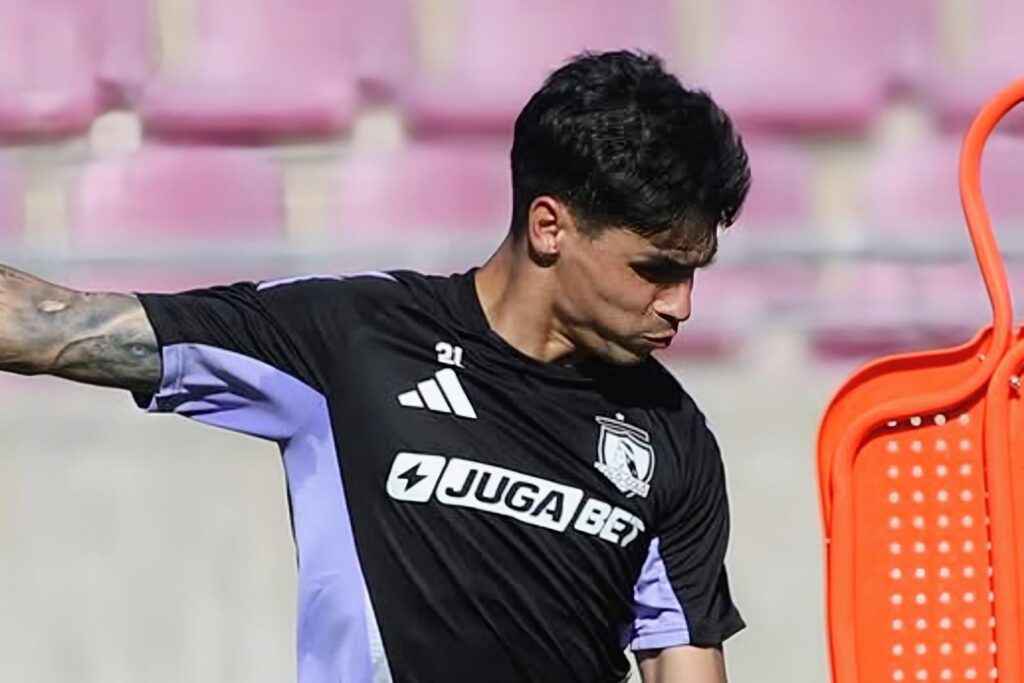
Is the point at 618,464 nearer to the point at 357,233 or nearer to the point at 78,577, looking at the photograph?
the point at 357,233

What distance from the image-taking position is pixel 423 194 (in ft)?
9.64

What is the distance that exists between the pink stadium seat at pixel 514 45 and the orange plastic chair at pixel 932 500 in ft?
2.66

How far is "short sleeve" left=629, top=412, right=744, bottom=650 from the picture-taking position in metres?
2.01

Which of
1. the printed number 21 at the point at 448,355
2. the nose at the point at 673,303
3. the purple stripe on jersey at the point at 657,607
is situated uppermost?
the nose at the point at 673,303

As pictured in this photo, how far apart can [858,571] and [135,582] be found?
1.17m

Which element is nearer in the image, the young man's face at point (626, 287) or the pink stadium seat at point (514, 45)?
the young man's face at point (626, 287)

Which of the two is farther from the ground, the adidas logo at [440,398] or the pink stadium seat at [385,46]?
the pink stadium seat at [385,46]

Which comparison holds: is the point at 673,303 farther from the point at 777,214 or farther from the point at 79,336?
the point at 777,214

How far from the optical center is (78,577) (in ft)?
9.67

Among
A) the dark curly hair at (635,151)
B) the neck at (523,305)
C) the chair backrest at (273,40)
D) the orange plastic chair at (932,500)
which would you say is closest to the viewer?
the dark curly hair at (635,151)

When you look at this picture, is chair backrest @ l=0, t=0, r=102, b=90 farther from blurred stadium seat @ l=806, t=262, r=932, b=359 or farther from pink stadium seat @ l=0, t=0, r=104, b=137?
blurred stadium seat @ l=806, t=262, r=932, b=359

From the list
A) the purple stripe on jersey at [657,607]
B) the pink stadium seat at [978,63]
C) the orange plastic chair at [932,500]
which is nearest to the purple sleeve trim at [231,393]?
the purple stripe on jersey at [657,607]

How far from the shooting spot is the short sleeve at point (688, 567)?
2.01 meters

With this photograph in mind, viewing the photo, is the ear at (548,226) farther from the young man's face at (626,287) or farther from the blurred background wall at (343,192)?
the blurred background wall at (343,192)
